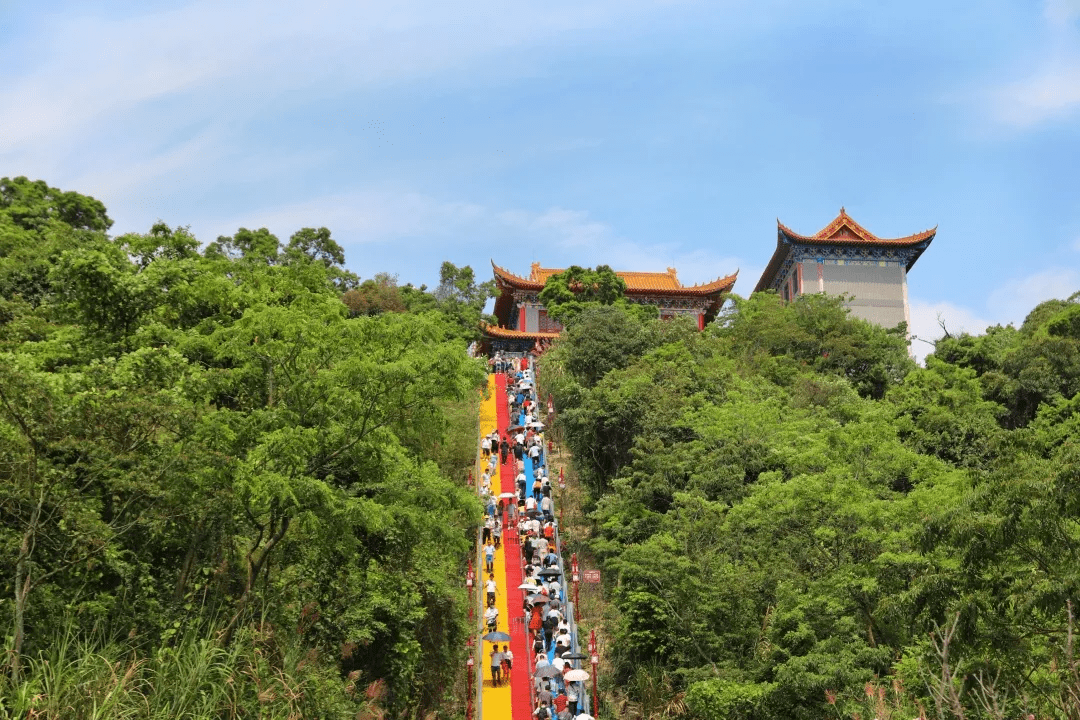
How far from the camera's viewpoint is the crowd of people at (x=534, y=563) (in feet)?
63.7

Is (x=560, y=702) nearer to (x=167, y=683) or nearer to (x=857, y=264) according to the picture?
(x=167, y=683)

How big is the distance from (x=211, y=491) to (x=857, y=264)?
41339 mm

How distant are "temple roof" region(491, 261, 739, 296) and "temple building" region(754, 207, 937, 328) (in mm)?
4402

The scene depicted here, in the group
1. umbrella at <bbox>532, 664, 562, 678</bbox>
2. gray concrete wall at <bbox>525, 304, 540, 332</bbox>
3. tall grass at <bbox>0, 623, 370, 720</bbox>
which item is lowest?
umbrella at <bbox>532, 664, 562, 678</bbox>

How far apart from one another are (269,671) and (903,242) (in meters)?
41.8

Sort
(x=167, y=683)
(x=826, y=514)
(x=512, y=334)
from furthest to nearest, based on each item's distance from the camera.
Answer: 1. (x=512, y=334)
2. (x=826, y=514)
3. (x=167, y=683)

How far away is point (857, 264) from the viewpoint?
4969 centimetres

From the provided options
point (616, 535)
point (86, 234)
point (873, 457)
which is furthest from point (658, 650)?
point (86, 234)

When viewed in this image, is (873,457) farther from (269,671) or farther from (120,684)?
(120,684)

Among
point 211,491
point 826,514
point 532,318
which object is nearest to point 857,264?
point 532,318

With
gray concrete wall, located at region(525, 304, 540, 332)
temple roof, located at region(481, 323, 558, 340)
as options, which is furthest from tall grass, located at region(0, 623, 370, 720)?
gray concrete wall, located at region(525, 304, 540, 332)

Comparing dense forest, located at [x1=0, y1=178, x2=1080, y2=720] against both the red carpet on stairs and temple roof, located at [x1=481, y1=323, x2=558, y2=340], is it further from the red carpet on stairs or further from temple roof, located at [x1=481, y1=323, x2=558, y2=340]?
temple roof, located at [x1=481, y1=323, x2=558, y2=340]

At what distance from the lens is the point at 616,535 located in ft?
73.4

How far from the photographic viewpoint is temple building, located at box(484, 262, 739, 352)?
2056 inches
